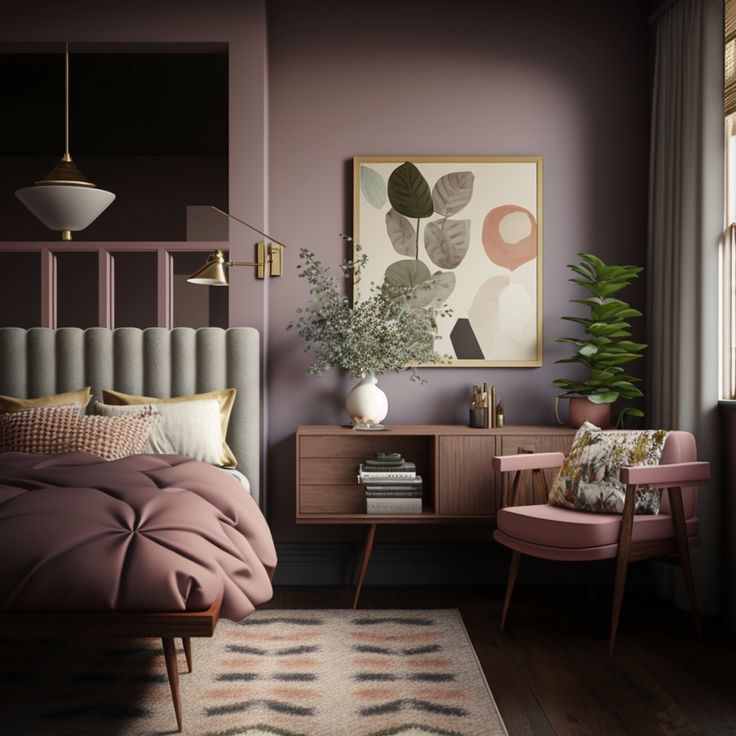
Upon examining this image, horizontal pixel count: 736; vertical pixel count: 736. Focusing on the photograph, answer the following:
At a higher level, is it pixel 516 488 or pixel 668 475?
pixel 668 475

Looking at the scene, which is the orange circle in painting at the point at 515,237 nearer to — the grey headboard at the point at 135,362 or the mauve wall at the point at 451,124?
the mauve wall at the point at 451,124

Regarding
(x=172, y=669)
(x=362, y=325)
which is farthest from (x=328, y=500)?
(x=172, y=669)

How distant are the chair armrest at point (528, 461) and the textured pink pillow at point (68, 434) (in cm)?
167

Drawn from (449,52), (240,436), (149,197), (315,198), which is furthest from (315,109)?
(149,197)

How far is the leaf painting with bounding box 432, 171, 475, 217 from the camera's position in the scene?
442 cm

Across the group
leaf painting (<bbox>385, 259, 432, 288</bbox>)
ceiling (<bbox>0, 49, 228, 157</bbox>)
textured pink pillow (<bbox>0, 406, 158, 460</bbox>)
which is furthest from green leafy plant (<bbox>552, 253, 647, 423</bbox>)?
ceiling (<bbox>0, 49, 228, 157</bbox>)

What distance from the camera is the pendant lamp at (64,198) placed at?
2.68 m

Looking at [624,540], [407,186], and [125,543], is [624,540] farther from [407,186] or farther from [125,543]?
[407,186]

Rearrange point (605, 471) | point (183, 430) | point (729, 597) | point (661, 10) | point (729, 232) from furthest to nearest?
1. point (661, 10)
2. point (183, 430)
3. point (729, 232)
4. point (729, 597)
5. point (605, 471)

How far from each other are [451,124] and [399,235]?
70 cm

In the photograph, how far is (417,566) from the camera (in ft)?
14.4

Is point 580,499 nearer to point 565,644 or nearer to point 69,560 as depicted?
point 565,644

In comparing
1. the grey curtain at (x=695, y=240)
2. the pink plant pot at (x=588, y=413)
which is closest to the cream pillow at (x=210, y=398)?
the pink plant pot at (x=588, y=413)

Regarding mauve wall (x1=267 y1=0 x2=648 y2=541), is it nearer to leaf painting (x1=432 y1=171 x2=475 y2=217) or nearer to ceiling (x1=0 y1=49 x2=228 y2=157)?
leaf painting (x1=432 y1=171 x2=475 y2=217)
